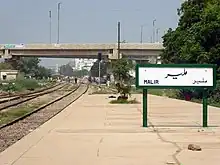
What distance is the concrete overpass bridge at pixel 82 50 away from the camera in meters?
110

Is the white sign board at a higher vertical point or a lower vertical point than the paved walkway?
higher

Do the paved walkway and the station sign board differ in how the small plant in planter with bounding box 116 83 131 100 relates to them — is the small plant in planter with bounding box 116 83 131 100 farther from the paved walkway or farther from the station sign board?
the station sign board

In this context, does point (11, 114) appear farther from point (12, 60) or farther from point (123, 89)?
point (12, 60)

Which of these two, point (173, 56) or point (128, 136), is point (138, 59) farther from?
point (128, 136)

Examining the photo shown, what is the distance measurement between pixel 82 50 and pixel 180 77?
91.6 metres

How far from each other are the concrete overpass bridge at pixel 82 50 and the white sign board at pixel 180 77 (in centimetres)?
8623

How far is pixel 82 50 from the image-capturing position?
4424 inches

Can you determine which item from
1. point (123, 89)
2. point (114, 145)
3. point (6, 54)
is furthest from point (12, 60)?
point (114, 145)

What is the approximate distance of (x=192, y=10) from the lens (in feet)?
204

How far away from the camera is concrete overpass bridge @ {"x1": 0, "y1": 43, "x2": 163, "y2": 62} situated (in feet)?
361

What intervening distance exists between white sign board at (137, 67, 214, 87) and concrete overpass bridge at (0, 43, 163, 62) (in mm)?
86234

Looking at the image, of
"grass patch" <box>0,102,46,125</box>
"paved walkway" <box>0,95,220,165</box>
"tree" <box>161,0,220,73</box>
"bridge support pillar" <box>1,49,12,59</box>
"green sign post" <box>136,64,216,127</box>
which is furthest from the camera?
"bridge support pillar" <box>1,49,12,59</box>

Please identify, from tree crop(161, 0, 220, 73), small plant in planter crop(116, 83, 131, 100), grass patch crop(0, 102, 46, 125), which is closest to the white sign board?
grass patch crop(0, 102, 46, 125)

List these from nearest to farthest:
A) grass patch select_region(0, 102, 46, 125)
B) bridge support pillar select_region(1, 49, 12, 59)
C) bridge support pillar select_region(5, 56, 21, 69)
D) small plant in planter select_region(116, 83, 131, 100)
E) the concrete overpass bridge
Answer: grass patch select_region(0, 102, 46, 125) < small plant in planter select_region(116, 83, 131, 100) < the concrete overpass bridge < bridge support pillar select_region(1, 49, 12, 59) < bridge support pillar select_region(5, 56, 21, 69)
